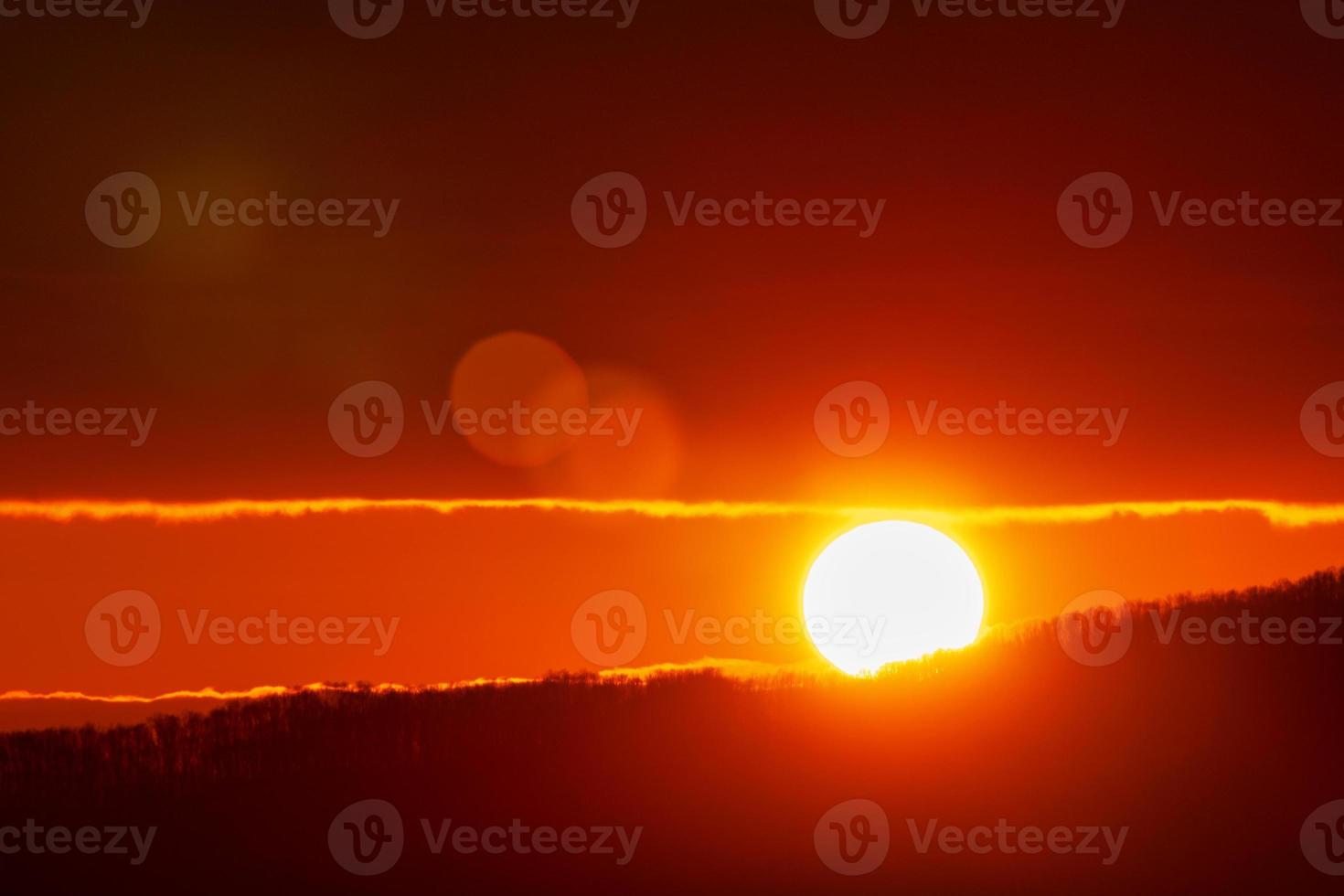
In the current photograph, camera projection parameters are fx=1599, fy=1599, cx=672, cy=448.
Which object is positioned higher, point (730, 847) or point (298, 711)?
point (298, 711)

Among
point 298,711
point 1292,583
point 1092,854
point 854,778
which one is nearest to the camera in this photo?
point 1092,854

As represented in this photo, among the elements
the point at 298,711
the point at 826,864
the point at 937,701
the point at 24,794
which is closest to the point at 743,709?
the point at 937,701

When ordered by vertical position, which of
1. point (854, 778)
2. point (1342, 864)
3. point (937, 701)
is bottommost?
point (1342, 864)

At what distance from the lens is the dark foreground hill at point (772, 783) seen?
106ft

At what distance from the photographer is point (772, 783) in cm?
3809

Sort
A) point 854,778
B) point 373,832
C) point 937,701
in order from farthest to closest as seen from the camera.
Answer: point 937,701
point 854,778
point 373,832

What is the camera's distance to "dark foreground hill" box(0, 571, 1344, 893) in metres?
32.4

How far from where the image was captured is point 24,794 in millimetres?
42156

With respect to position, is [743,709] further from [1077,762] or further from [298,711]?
[298,711]

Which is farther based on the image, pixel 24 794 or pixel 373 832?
pixel 24 794

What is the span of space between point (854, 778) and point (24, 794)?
2185 centimetres

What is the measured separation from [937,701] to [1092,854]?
8.96m

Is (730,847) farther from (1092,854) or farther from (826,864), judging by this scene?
(1092,854)

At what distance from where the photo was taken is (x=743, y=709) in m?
43.0
